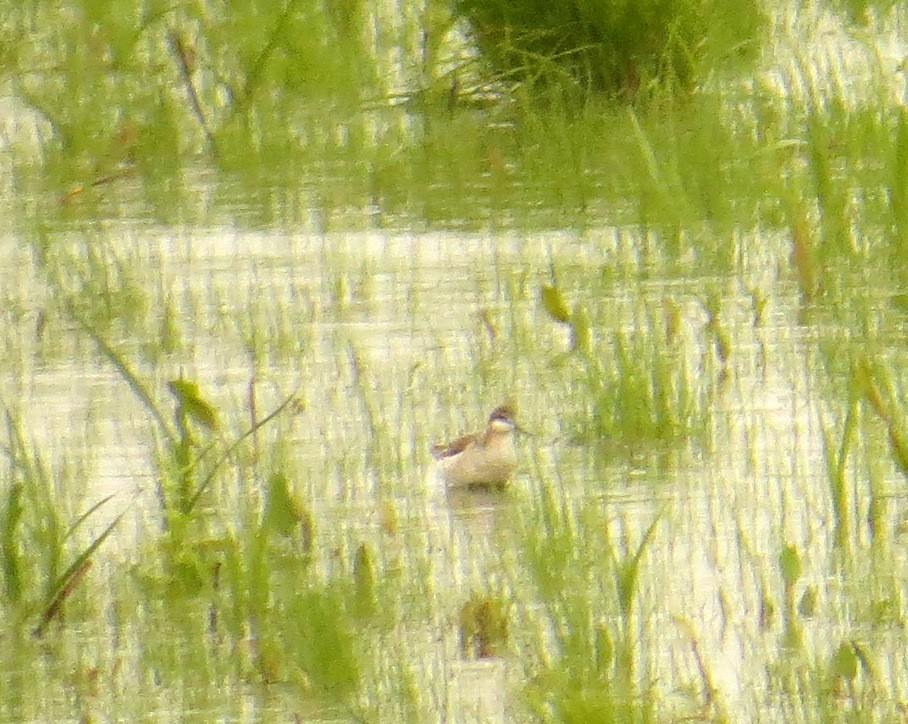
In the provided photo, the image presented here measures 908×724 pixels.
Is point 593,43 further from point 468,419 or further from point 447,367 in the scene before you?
point 468,419

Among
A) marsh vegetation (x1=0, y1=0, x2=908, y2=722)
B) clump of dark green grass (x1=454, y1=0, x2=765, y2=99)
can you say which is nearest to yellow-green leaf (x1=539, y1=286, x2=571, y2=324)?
marsh vegetation (x1=0, y1=0, x2=908, y2=722)

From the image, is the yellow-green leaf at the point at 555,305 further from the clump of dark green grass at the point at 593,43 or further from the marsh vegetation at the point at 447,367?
the clump of dark green grass at the point at 593,43

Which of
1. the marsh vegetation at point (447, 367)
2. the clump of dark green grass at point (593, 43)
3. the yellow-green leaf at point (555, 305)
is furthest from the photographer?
the clump of dark green grass at point (593, 43)

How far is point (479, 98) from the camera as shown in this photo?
6391 mm

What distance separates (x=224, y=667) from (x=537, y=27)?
3.45 m

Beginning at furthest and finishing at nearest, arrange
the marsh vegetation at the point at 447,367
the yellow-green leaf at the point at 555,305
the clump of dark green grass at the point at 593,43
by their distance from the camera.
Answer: the clump of dark green grass at the point at 593,43 → the yellow-green leaf at the point at 555,305 → the marsh vegetation at the point at 447,367

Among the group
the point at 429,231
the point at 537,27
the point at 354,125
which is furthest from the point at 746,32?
the point at 429,231

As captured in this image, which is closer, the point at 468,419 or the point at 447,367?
the point at 468,419

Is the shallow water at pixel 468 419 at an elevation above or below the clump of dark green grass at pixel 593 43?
below

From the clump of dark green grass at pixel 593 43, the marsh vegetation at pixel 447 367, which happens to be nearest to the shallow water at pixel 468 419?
the marsh vegetation at pixel 447 367

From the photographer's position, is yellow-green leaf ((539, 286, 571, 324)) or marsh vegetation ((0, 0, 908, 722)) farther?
yellow-green leaf ((539, 286, 571, 324))

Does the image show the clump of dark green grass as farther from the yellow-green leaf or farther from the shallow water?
the yellow-green leaf

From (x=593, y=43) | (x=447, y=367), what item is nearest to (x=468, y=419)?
(x=447, y=367)

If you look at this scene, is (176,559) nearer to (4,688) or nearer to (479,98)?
(4,688)
